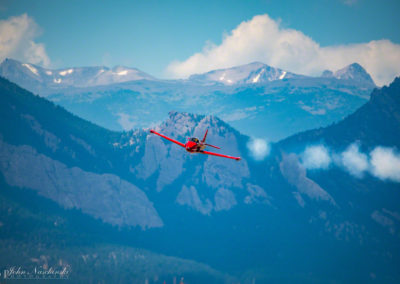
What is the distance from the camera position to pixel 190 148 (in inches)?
6024
